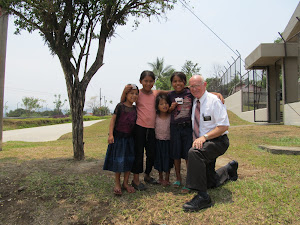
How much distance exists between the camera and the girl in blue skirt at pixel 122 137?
2939 millimetres

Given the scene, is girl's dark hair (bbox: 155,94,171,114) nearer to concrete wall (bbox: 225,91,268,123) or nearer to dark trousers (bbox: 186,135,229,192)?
dark trousers (bbox: 186,135,229,192)

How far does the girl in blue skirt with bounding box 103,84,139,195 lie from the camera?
2.94m

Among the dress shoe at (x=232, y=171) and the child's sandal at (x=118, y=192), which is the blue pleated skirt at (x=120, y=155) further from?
the dress shoe at (x=232, y=171)

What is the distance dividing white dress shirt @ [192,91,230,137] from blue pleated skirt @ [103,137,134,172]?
0.92 meters

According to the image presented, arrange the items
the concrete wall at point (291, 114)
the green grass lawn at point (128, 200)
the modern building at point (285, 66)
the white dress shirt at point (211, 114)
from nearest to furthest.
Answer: the green grass lawn at point (128, 200) < the white dress shirt at point (211, 114) < the concrete wall at point (291, 114) < the modern building at point (285, 66)

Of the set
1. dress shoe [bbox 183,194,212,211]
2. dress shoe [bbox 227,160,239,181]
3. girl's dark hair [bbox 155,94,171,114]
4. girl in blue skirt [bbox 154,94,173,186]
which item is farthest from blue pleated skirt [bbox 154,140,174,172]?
dress shoe [bbox 227,160,239,181]

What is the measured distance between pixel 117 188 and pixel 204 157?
1.15 m

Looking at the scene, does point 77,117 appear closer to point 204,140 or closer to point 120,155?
point 120,155

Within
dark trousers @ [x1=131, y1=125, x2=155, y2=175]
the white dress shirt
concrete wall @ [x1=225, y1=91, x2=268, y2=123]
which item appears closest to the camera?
the white dress shirt

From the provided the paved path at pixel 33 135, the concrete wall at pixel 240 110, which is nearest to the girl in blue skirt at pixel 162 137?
the paved path at pixel 33 135

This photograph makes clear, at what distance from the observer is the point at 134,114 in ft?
9.96

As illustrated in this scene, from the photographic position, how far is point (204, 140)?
2574 mm

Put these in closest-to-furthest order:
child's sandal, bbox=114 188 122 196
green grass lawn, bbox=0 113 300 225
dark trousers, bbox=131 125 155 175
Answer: green grass lawn, bbox=0 113 300 225 < child's sandal, bbox=114 188 122 196 < dark trousers, bbox=131 125 155 175

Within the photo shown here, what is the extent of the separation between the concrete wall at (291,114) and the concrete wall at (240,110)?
262cm
